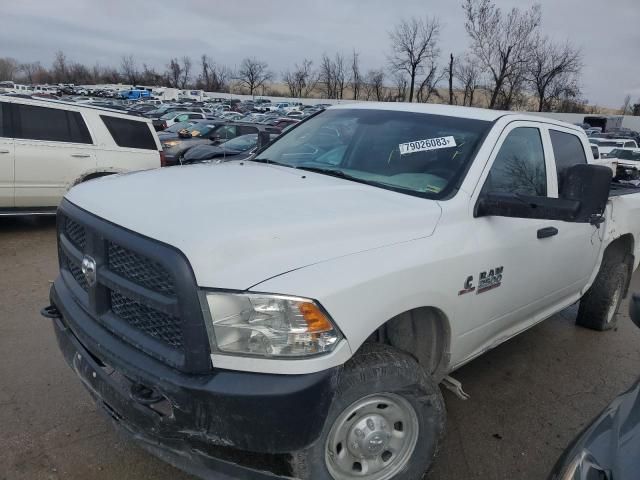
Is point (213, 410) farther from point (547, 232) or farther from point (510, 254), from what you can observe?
point (547, 232)

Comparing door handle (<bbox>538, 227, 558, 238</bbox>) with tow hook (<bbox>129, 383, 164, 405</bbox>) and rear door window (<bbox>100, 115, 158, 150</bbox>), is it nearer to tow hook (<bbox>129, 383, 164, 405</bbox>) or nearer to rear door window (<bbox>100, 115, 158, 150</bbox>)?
tow hook (<bbox>129, 383, 164, 405</bbox>)

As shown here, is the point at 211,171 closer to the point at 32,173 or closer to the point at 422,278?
the point at 422,278

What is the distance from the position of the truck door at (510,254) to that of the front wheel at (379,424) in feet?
1.69

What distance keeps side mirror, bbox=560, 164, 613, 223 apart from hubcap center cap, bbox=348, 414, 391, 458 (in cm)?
138

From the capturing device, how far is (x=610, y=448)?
1578 mm

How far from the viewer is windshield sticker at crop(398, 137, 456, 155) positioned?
3.06 metres

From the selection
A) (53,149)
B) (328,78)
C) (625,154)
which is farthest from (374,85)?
(53,149)

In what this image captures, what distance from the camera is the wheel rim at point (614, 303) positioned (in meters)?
4.82

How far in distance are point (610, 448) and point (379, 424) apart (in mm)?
972

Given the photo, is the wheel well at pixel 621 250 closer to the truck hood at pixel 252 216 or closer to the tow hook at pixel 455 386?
the tow hook at pixel 455 386

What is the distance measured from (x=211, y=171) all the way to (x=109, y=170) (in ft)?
17.3

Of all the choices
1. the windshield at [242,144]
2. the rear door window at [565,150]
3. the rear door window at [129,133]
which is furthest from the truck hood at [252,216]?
the windshield at [242,144]

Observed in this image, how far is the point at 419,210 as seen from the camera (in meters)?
2.56

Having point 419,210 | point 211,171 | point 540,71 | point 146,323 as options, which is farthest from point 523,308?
point 540,71
